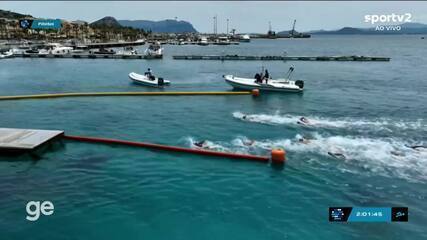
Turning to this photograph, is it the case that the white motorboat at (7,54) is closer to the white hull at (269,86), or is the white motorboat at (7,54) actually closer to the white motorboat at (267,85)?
the white motorboat at (267,85)

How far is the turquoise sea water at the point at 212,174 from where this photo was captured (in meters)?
16.3

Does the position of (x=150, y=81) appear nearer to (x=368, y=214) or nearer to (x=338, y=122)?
(x=338, y=122)

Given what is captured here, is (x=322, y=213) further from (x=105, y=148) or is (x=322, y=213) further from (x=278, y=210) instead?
(x=105, y=148)

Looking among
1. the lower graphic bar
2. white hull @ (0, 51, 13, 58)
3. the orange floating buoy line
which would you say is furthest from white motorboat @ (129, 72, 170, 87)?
→ white hull @ (0, 51, 13, 58)

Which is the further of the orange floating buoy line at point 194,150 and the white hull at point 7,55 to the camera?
the white hull at point 7,55

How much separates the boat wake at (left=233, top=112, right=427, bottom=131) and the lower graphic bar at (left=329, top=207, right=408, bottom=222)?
48.1 ft

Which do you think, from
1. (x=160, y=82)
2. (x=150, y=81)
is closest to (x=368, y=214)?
(x=160, y=82)

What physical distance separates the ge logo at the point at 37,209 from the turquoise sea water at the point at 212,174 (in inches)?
12.4

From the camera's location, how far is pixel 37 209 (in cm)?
1745

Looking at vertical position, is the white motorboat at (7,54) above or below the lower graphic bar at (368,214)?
above

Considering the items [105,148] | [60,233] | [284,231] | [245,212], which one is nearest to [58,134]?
[105,148]

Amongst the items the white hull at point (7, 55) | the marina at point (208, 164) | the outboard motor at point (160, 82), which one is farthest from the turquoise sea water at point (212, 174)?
the white hull at point (7, 55)

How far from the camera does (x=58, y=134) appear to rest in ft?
88.3

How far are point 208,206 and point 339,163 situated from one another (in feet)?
31.5
